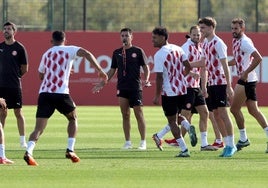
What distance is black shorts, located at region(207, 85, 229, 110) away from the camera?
18.4 metres

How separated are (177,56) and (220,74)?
4.31 ft

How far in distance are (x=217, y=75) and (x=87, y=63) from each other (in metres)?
21.3

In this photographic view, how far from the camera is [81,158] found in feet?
57.6

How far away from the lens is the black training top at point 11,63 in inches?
783

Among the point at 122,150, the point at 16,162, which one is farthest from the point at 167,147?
the point at 16,162

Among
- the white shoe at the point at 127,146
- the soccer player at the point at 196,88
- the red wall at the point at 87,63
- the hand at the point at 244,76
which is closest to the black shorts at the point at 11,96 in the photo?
the white shoe at the point at 127,146

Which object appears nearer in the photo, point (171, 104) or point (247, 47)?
point (171, 104)

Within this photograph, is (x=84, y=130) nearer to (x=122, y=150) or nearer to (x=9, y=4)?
(x=122, y=150)

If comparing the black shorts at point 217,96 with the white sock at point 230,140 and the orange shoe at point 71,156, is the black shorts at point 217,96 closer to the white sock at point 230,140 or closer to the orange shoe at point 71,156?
the white sock at point 230,140

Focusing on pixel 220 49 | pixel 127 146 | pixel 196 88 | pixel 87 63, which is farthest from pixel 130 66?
pixel 87 63

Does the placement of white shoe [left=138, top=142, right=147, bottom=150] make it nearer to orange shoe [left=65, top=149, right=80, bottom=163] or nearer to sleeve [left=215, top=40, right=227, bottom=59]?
sleeve [left=215, top=40, right=227, bottom=59]

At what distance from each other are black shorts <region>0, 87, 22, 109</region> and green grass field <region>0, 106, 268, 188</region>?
2.70 ft

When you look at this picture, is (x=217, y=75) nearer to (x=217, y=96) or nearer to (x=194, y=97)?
(x=217, y=96)

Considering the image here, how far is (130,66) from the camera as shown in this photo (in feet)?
67.8
